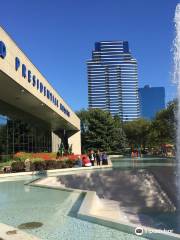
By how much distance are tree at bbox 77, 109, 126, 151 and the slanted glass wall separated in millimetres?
25861

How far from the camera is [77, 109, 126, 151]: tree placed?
3012 inches

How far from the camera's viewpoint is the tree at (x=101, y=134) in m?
76.5

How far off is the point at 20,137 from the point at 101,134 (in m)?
38.8

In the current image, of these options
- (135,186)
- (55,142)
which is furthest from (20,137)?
(55,142)

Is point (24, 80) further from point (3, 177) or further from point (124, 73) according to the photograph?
point (124, 73)

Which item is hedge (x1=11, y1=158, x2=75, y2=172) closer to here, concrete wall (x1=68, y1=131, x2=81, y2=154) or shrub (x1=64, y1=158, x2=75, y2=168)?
shrub (x1=64, y1=158, x2=75, y2=168)

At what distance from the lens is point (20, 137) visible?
39531mm

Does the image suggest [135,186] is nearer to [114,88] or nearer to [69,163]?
[69,163]

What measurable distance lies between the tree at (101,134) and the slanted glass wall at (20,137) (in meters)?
25.9

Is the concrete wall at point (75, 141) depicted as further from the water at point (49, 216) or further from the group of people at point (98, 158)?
the water at point (49, 216)

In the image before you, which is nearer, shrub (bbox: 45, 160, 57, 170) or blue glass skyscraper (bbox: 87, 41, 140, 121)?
shrub (bbox: 45, 160, 57, 170)

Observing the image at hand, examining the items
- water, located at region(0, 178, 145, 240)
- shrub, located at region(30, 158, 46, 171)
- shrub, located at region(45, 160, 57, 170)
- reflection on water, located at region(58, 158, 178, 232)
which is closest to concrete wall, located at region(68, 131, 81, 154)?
shrub, located at region(45, 160, 57, 170)

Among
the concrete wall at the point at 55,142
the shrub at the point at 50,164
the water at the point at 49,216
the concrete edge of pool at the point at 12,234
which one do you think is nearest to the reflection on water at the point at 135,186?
the shrub at the point at 50,164

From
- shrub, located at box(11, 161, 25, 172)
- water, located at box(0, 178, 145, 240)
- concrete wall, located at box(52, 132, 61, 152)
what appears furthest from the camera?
concrete wall, located at box(52, 132, 61, 152)
